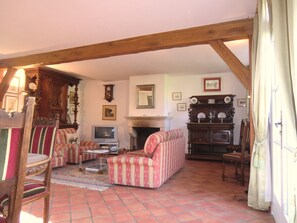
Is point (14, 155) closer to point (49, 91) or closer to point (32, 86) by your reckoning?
point (49, 91)

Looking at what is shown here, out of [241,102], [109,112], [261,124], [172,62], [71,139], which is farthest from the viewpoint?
[109,112]

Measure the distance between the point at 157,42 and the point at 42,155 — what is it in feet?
8.56

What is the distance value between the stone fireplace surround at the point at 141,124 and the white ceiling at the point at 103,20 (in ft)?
7.46

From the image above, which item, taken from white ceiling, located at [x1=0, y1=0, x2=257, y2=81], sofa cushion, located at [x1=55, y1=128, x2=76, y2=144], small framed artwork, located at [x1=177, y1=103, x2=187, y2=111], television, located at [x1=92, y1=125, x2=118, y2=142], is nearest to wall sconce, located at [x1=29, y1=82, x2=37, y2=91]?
white ceiling, located at [x1=0, y1=0, x2=257, y2=81]

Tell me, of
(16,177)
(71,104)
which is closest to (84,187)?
(16,177)

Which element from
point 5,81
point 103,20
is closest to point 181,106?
point 103,20

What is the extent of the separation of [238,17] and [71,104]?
6.25 metres

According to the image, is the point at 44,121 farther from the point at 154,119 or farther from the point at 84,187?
the point at 154,119

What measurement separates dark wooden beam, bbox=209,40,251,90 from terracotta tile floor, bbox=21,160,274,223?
1.67 meters

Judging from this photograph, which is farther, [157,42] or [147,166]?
[157,42]

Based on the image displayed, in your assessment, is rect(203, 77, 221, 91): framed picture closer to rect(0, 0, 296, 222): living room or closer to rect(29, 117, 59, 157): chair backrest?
rect(0, 0, 296, 222): living room

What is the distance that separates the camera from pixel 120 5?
2.75 meters

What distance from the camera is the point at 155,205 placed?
282cm

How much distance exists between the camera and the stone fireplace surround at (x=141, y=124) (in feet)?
22.0
